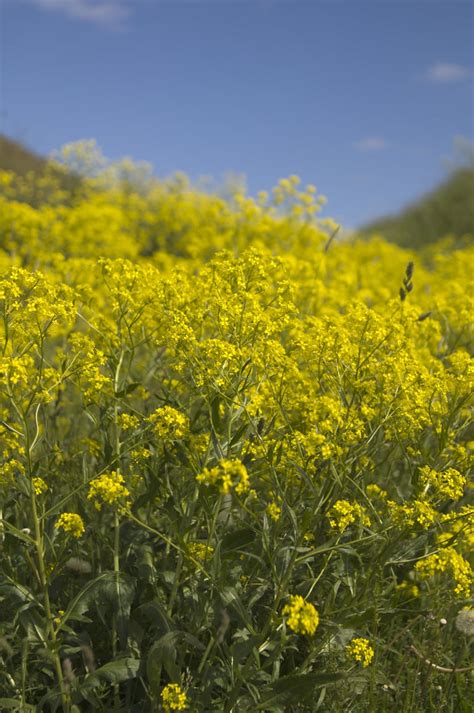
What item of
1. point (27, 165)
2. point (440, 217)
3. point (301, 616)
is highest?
point (440, 217)

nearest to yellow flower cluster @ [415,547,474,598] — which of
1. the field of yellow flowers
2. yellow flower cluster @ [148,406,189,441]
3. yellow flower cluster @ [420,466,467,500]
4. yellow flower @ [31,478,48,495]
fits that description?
the field of yellow flowers

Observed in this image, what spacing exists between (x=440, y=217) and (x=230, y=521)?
1100 inches

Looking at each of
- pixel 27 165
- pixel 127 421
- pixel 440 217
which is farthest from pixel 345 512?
pixel 440 217

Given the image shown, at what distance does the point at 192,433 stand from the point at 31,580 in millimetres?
896

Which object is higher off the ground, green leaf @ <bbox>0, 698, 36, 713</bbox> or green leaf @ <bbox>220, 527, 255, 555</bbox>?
green leaf @ <bbox>220, 527, 255, 555</bbox>

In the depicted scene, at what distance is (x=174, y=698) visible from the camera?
Result: 241cm

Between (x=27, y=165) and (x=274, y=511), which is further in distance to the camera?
(x=27, y=165)

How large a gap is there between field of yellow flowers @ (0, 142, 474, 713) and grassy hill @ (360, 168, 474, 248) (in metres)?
24.7

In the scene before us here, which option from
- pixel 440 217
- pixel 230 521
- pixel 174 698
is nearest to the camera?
pixel 174 698

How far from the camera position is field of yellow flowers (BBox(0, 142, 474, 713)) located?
99.0 inches

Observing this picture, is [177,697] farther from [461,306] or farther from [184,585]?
[461,306]

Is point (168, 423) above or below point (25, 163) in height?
below

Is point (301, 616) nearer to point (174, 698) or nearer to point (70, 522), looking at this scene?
point (174, 698)

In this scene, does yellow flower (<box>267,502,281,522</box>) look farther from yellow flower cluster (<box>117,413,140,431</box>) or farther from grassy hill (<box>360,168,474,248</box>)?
grassy hill (<box>360,168,474,248</box>)
